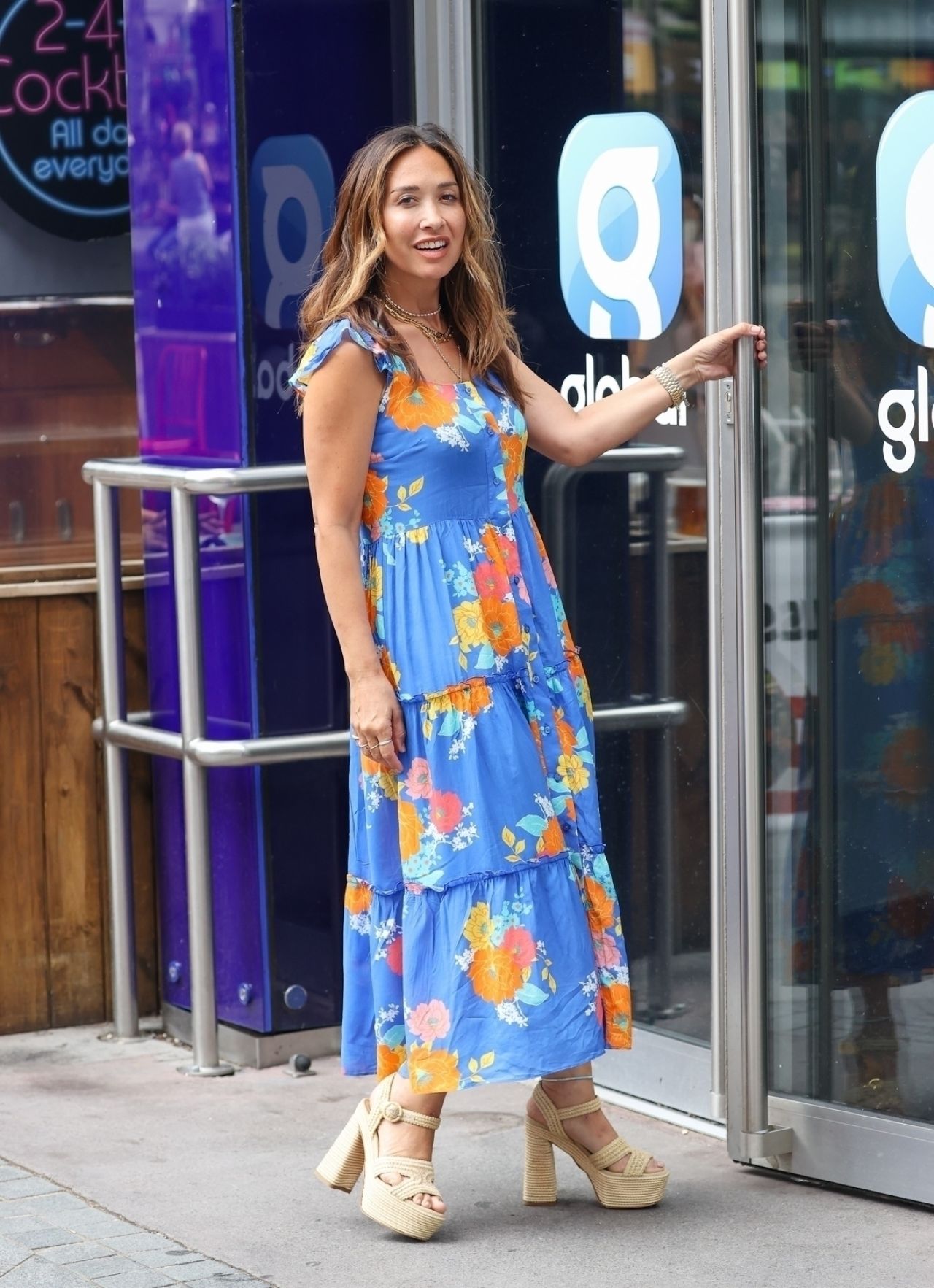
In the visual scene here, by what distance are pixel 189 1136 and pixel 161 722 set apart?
111 cm

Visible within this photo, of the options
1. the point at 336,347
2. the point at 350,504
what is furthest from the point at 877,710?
the point at 336,347

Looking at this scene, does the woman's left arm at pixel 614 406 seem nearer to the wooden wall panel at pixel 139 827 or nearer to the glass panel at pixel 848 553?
the glass panel at pixel 848 553

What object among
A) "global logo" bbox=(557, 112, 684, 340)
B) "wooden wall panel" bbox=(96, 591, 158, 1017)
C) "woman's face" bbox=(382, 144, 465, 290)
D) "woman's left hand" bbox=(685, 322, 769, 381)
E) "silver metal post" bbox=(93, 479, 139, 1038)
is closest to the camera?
"woman's face" bbox=(382, 144, 465, 290)

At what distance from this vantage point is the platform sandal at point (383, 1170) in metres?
3.87

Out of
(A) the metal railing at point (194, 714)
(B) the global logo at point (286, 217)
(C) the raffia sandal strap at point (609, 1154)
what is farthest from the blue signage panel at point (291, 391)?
(C) the raffia sandal strap at point (609, 1154)

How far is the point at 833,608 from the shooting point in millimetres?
4090

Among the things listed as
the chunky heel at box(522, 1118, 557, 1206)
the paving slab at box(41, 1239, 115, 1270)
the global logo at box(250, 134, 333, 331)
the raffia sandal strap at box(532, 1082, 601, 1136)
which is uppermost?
the global logo at box(250, 134, 333, 331)

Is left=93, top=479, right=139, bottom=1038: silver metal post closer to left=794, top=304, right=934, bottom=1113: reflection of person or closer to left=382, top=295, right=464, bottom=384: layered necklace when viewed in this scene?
left=382, top=295, right=464, bottom=384: layered necklace

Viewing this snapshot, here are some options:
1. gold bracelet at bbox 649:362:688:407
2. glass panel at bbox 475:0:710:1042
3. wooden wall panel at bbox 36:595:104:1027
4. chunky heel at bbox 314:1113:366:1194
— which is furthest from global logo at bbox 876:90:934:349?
wooden wall panel at bbox 36:595:104:1027

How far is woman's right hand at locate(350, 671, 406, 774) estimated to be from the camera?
3.81 meters

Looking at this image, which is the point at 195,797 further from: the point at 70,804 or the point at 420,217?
the point at 420,217

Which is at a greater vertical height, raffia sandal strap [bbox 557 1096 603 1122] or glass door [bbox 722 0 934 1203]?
glass door [bbox 722 0 934 1203]

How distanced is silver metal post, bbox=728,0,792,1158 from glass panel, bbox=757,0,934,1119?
0.05 m

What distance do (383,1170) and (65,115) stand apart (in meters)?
2.73
